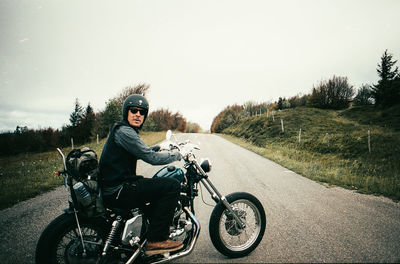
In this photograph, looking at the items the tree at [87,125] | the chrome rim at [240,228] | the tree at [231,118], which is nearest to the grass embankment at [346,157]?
the chrome rim at [240,228]

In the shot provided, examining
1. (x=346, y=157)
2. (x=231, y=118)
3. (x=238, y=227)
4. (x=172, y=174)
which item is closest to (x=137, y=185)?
(x=172, y=174)

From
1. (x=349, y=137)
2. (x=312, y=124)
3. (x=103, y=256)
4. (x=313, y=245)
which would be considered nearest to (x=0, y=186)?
(x=103, y=256)

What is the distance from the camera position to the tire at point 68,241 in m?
1.76

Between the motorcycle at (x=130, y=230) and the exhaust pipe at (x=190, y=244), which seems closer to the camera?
the motorcycle at (x=130, y=230)

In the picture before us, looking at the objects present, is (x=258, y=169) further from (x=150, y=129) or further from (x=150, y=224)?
(x=150, y=129)

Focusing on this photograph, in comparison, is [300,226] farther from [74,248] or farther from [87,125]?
[87,125]

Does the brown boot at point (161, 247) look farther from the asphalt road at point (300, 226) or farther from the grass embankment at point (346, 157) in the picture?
the grass embankment at point (346, 157)

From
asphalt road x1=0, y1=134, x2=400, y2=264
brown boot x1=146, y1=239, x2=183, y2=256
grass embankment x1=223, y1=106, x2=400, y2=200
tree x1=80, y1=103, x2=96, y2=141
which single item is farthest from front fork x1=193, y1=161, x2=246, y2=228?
tree x1=80, y1=103, x2=96, y2=141

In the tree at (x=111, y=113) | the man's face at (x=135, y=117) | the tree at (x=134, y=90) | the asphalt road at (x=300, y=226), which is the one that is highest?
the tree at (x=134, y=90)

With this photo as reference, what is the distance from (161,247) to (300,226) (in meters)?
2.42

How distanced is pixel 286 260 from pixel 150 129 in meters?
30.1

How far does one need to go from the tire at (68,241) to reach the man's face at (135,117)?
3.83ft

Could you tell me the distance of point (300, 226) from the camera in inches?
125

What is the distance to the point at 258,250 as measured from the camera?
102 inches
